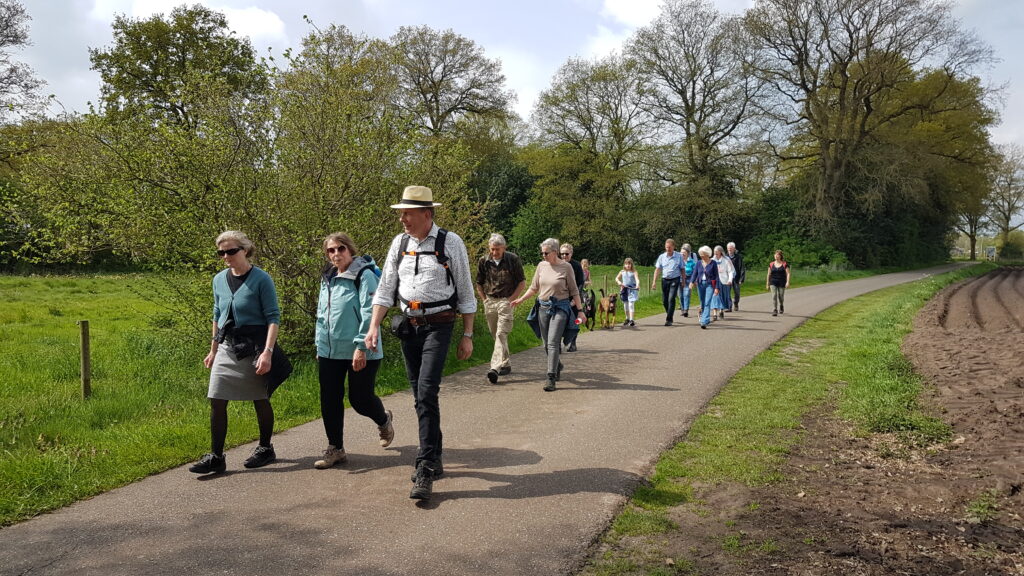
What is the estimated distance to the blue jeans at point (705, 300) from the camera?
14289 millimetres

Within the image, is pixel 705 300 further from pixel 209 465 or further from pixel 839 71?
pixel 839 71

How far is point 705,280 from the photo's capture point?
1480cm

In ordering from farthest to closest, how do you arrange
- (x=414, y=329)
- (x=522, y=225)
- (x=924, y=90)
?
(x=522, y=225), (x=924, y=90), (x=414, y=329)

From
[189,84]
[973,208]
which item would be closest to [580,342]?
[189,84]

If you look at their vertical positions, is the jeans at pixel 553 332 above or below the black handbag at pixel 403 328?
below

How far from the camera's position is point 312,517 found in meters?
4.25

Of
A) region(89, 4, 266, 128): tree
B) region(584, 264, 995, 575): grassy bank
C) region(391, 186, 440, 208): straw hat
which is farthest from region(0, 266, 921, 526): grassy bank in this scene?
region(89, 4, 266, 128): tree

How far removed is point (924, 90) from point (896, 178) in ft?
32.1

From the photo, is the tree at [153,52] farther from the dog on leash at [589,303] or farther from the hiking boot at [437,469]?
the hiking boot at [437,469]

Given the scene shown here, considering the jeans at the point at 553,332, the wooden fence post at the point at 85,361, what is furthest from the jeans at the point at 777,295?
the wooden fence post at the point at 85,361

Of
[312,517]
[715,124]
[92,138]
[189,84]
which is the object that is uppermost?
[715,124]

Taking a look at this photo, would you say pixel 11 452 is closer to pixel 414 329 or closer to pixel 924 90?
pixel 414 329

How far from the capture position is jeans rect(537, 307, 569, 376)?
8188mm

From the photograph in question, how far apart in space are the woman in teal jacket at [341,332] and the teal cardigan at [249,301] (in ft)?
1.21
